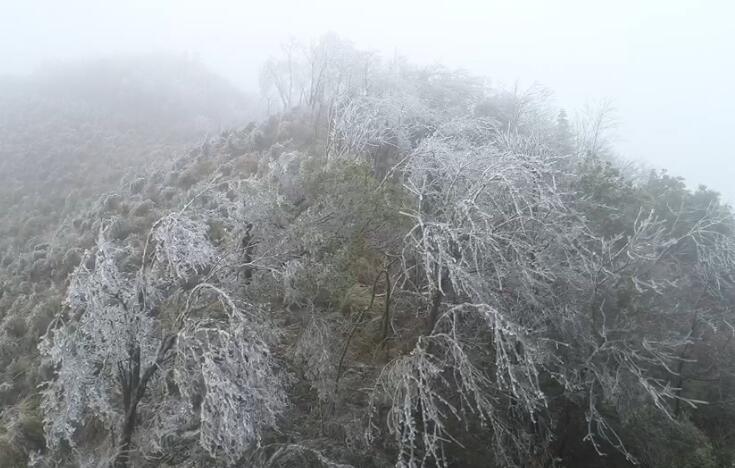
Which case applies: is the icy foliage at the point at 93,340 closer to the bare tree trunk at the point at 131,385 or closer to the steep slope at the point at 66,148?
the bare tree trunk at the point at 131,385

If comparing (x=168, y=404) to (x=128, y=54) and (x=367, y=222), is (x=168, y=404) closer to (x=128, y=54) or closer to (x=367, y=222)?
(x=367, y=222)

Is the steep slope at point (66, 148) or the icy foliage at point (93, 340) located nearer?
the icy foliage at point (93, 340)

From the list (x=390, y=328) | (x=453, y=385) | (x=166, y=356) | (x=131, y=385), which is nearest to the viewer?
(x=166, y=356)

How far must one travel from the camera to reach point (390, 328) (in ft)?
24.8

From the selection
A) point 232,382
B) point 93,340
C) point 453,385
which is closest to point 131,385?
point 93,340

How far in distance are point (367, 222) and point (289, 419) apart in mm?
2865

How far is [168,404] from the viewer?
5645mm

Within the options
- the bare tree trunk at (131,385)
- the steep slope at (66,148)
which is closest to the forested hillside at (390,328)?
the bare tree trunk at (131,385)

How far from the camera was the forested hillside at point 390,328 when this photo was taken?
5066mm

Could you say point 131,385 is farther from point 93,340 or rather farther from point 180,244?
point 180,244

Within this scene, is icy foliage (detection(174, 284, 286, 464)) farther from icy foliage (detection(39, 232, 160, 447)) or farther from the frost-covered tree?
icy foliage (detection(39, 232, 160, 447))

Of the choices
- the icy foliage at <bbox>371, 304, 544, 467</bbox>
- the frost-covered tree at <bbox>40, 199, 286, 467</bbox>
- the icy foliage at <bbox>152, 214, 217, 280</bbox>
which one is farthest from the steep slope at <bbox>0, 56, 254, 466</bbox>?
the icy foliage at <bbox>371, 304, 544, 467</bbox>

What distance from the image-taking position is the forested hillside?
5066 millimetres

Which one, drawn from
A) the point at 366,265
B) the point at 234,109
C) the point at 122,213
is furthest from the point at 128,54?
the point at 366,265
